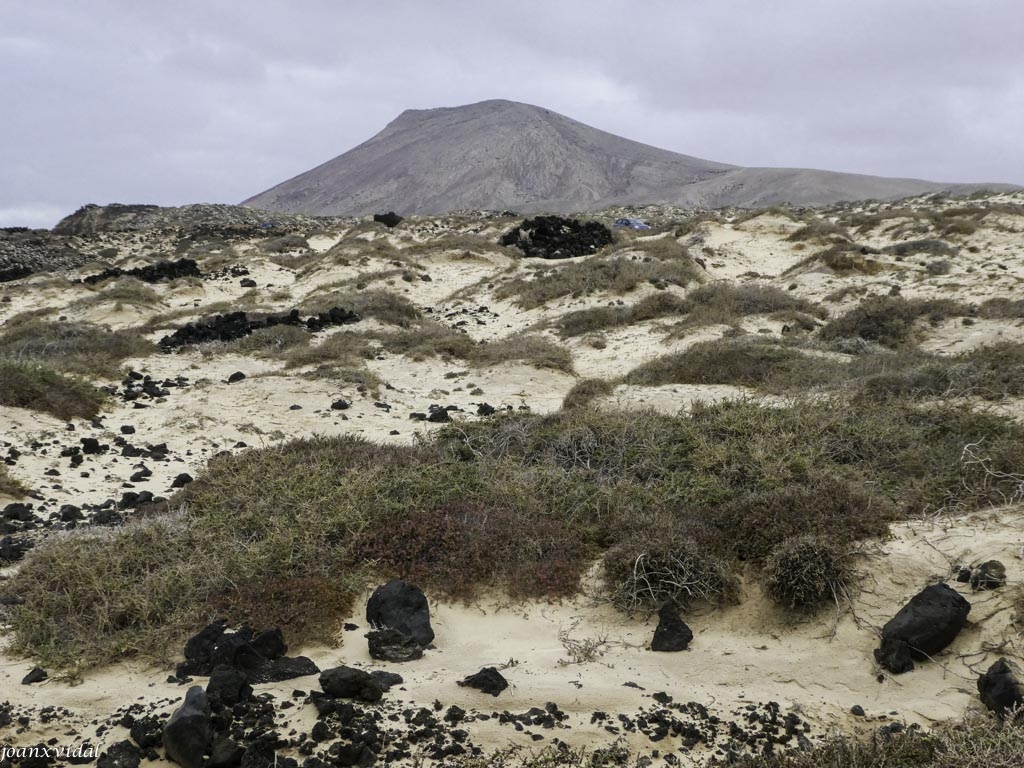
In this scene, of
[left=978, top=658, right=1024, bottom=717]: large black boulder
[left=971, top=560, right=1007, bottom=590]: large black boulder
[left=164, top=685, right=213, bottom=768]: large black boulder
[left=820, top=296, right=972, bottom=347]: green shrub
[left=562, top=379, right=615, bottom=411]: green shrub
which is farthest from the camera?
[left=820, top=296, right=972, bottom=347]: green shrub

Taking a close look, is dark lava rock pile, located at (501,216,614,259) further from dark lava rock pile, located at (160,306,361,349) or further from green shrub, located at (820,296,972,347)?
green shrub, located at (820,296,972,347)

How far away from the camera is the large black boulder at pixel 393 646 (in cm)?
377

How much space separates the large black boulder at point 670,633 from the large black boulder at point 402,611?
1.33 m

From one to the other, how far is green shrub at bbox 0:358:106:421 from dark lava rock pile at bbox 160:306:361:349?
486cm

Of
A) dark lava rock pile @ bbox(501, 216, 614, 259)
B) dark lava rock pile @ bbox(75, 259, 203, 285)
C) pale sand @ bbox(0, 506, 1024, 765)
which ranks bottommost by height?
pale sand @ bbox(0, 506, 1024, 765)

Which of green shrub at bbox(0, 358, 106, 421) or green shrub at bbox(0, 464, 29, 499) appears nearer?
green shrub at bbox(0, 464, 29, 499)

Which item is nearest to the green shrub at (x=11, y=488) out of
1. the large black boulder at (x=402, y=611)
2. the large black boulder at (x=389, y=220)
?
the large black boulder at (x=402, y=611)

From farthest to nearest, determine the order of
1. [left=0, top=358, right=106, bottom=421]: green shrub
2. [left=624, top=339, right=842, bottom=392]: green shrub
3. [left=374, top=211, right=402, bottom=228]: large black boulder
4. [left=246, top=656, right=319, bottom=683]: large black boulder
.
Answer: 1. [left=374, top=211, right=402, bottom=228]: large black boulder
2. [left=624, top=339, right=842, bottom=392]: green shrub
3. [left=0, top=358, right=106, bottom=421]: green shrub
4. [left=246, top=656, right=319, bottom=683]: large black boulder

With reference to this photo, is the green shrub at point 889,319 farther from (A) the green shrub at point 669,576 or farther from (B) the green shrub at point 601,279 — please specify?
(A) the green shrub at point 669,576

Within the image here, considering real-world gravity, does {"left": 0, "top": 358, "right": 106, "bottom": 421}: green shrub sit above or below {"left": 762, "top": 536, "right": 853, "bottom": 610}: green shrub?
above

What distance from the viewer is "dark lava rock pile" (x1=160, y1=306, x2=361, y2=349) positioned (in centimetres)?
1492

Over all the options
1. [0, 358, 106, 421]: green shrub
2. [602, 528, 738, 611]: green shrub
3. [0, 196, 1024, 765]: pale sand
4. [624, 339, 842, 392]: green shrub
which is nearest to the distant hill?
[0, 196, 1024, 765]: pale sand

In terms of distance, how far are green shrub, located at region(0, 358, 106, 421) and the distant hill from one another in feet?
284

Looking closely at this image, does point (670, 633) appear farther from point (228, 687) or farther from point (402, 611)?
point (228, 687)
